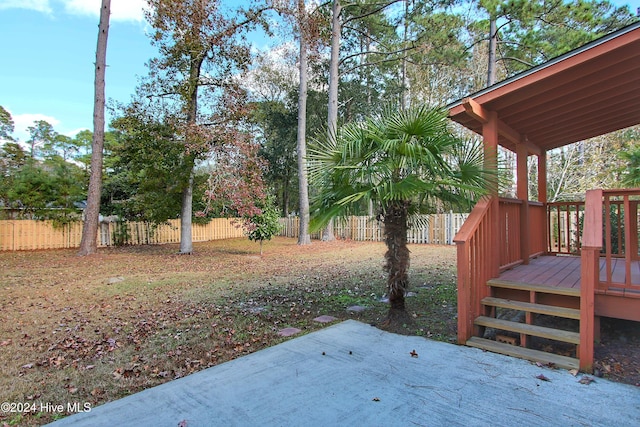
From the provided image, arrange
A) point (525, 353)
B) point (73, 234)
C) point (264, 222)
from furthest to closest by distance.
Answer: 1. point (73, 234)
2. point (264, 222)
3. point (525, 353)

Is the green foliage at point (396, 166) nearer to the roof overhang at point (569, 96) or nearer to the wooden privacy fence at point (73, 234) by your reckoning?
the roof overhang at point (569, 96)

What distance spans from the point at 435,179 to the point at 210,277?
565cm

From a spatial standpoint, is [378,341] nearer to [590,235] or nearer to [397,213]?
[397,213]

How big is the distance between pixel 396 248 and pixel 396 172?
875 millimetres

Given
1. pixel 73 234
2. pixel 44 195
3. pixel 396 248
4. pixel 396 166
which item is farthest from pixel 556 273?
pixel 44 195

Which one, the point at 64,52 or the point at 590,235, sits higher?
the point at 64,52

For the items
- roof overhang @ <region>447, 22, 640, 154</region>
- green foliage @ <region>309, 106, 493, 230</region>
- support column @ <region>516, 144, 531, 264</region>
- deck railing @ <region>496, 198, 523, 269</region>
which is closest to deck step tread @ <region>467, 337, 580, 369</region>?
deck railing @ <region>496, 198, 523, 269</region>

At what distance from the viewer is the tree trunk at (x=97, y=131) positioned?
35.6 ft

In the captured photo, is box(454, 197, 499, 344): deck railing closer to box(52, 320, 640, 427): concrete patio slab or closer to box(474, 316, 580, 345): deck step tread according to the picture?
box(474, 316, 580, 345): deck step tread

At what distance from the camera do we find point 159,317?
4.61 m

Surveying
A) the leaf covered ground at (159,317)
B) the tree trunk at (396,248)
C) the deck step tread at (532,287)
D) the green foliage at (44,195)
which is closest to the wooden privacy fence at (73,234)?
the green foliage at (44,195)

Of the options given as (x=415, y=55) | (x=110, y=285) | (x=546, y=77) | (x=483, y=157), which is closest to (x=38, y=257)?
(x=110, y=285)

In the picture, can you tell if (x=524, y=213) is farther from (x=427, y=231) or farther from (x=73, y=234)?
(x=73, y=234)

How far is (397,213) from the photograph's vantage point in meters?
3.95
